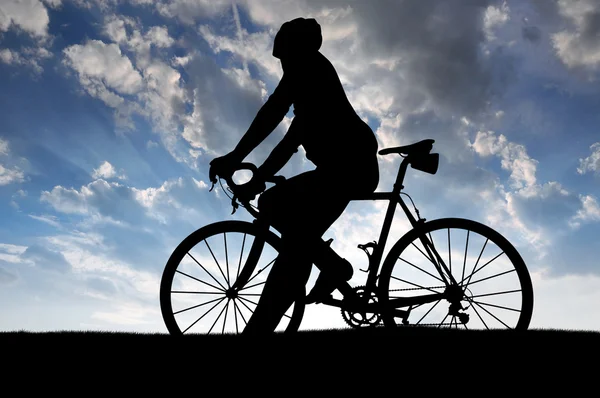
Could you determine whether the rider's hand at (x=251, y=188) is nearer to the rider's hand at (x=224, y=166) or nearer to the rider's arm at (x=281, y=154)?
the rider's arm at (x=281, y=154)

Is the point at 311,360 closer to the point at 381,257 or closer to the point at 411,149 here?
the point at 381,257

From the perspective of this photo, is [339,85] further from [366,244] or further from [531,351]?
[531,351]

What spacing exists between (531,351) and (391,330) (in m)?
1.47

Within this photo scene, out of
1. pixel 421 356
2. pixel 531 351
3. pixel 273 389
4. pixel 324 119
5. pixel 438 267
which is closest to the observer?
pixel 273 389

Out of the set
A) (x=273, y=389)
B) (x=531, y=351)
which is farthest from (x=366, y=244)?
(x=273, y=389)

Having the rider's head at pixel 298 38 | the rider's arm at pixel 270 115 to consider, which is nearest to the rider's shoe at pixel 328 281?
the rider's arm at pixel 270 115

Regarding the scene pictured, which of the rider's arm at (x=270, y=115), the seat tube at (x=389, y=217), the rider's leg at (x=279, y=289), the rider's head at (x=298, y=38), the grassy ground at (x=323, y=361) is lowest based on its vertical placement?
the grassy ground at (x=323, y=361)

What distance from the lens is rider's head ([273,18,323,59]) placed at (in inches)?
183

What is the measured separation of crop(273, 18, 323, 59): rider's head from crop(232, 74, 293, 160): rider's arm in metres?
0.25

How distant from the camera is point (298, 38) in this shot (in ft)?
15.3

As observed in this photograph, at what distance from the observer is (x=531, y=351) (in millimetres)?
4031

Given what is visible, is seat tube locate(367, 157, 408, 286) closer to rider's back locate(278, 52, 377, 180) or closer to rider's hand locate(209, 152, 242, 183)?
rider's back locate(278, 52, 377, 180)

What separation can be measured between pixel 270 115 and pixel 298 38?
2.42 ft

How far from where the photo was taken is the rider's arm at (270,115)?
4652mm
